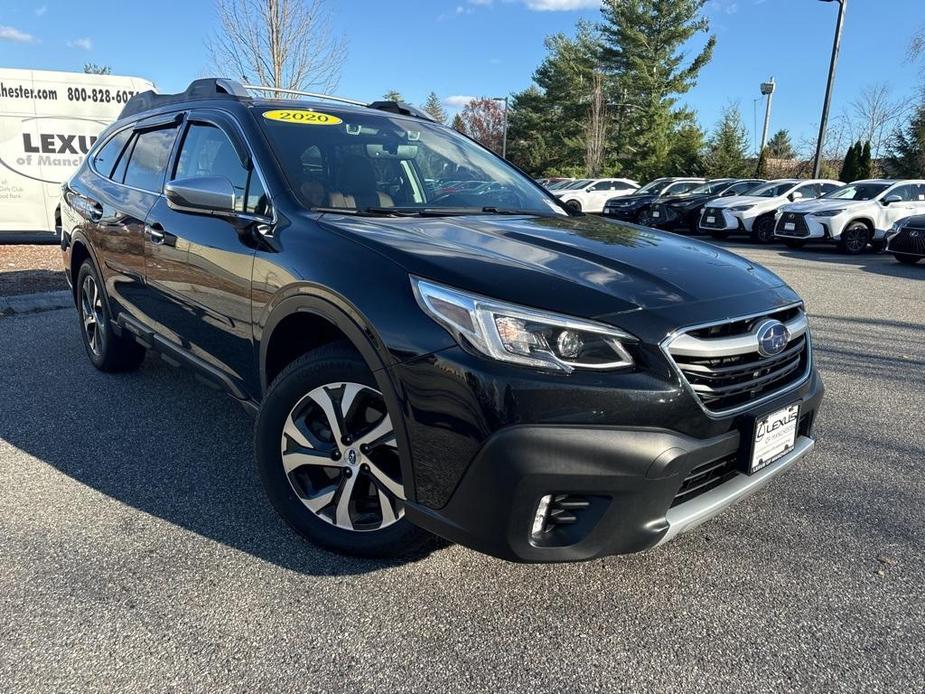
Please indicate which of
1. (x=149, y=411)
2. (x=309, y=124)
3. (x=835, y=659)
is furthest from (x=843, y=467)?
(x=149, y=411)

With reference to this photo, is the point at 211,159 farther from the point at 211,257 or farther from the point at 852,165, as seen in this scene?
the point at 852,165

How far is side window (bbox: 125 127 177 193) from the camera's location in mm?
3777

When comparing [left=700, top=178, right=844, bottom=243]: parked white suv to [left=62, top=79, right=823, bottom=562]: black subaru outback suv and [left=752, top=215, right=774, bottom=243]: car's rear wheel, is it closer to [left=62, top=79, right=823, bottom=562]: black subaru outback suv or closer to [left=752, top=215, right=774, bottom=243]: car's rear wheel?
[left=752, top=215, right=774, bottom=243]: car's rear wheel

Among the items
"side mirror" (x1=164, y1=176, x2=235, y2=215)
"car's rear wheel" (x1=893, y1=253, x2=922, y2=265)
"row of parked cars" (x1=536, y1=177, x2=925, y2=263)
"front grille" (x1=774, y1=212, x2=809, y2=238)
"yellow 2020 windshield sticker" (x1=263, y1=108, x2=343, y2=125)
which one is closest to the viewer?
"side mirror" (x1=164, y1=176, x2=235, y2=215)

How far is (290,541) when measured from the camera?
8.83 ft

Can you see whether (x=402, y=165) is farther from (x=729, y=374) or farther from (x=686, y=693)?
(x=686, y=693)

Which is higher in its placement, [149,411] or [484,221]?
[484,221]

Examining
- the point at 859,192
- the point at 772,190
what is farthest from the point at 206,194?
the point at 772,190

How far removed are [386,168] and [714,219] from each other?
1547cm

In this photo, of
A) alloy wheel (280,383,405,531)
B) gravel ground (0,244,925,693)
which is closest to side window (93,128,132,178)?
gravel ground (0,244,925,693)

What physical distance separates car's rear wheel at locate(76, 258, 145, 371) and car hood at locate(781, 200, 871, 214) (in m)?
14.0

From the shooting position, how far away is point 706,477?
222cm

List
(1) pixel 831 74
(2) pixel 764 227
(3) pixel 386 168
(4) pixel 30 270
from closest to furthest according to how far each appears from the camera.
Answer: (3) pixel 386 168 < (4) pixel 30 270 < (2) pixel 764 227 < (1) pixel 831 74

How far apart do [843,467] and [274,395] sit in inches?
112
